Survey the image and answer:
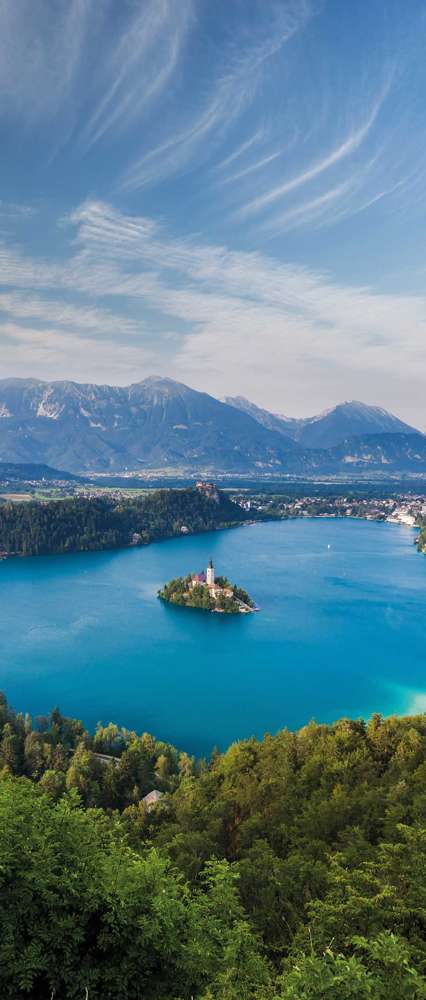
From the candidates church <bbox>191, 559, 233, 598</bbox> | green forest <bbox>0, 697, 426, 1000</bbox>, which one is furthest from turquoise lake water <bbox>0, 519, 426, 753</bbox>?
green forest <bbox>0, 697, 426, 1000</bbox>

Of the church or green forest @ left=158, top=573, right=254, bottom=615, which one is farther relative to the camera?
the church

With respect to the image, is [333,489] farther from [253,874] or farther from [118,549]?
[253,874]

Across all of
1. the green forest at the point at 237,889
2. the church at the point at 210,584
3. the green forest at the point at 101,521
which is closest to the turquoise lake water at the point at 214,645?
the church at the point at 210,584

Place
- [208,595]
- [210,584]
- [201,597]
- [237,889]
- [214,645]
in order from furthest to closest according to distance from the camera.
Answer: [210,584] < [208,595] < [201,597] < [214,645] < [237,889]

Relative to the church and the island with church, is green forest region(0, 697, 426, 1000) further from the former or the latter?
the church

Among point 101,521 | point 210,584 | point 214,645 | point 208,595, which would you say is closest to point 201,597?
point 208,595

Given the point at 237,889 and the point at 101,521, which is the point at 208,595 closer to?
the point at 101,521

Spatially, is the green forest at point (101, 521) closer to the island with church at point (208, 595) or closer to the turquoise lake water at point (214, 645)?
the turquoise lake water at point (214, 645)
